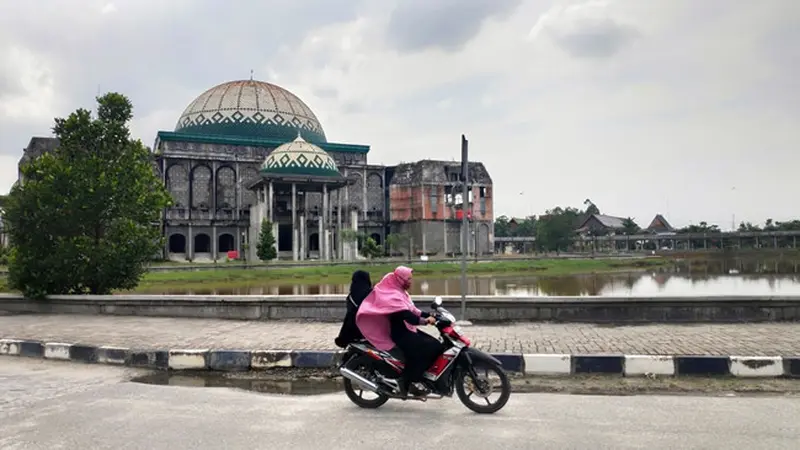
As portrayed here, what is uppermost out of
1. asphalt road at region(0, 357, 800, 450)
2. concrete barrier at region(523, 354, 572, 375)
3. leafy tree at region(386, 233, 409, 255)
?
leafy tree at region(386, 233, 409, 255)

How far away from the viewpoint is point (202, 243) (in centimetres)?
5322

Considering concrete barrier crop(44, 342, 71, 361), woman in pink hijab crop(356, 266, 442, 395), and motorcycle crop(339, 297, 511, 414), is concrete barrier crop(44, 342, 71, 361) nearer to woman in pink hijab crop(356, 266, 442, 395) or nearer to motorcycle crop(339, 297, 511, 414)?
motorcycle crop(339, 297, 511, 414)

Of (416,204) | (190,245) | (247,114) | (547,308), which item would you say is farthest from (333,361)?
(247,114)

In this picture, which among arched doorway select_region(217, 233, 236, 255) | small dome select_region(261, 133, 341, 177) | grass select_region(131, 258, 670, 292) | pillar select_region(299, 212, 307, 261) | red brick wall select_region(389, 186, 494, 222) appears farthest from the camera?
red brick wall select_region(389, 186, 494, 222)

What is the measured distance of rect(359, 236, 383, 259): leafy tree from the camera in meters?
47.0

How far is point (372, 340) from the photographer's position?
5.66 metres

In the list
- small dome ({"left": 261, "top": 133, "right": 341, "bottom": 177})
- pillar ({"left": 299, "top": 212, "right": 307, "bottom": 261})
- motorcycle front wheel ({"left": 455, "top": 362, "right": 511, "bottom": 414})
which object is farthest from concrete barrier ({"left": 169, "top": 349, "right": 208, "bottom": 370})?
small dome ({"left": 261, "top": 133, "right": 341, "bottom": 177})

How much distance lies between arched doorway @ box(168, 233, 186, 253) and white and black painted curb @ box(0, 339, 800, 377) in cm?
4413

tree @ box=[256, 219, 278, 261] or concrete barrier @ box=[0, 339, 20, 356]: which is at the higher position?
tree @ box=[256, 219, 278, 261]

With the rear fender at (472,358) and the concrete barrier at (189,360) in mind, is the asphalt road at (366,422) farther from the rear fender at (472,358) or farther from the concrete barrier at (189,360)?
the concrete barrier at (189,360)

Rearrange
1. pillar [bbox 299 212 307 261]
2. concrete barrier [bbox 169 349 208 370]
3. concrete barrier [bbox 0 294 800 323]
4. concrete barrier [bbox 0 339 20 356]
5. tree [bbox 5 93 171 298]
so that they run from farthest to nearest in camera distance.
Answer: pillar [bbox 299 212 307 261] < tree [bbox 5 93 171 298] < concrete barrier [bbox 0 294 800 323] < concrete barrier [bbox 0 339 20 356] < concrete barrier [bbox 169 349 208 370]

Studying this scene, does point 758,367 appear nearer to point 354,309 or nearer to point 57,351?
point 354,309

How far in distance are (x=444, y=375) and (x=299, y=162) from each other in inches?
1739

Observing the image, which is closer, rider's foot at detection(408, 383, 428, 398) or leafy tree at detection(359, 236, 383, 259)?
rider's foot at detection(408, 383, 428, 398)
